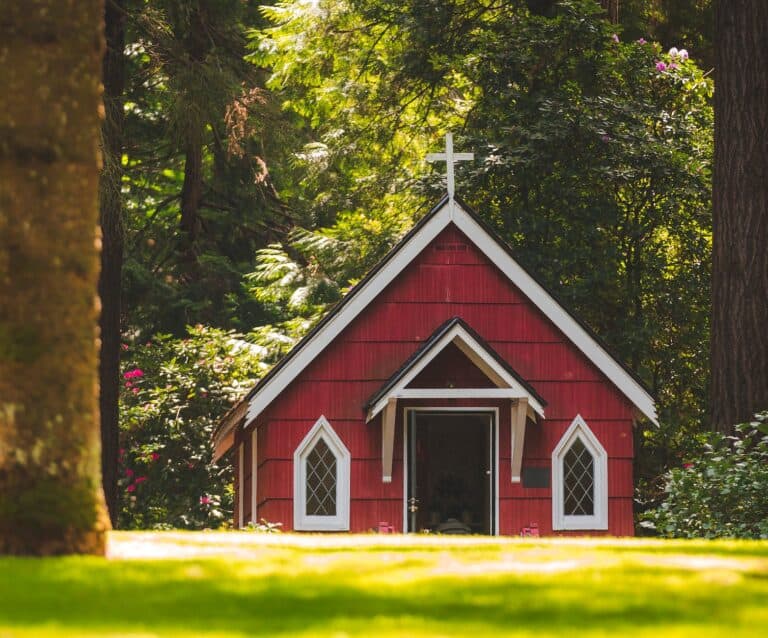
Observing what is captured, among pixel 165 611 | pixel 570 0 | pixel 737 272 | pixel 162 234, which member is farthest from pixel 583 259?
pixel 165 611

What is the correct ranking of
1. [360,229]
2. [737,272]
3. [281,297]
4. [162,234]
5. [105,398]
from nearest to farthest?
[737,272]
[105,398]
[360,229]
[281,297]
[162,234]

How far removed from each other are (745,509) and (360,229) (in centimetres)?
1582

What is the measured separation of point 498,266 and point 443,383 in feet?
5.58

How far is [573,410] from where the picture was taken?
20.8 metres

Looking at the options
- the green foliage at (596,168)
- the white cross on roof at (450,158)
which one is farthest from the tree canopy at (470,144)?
the white cross on roof at (450,158)

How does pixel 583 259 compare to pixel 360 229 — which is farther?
pixel 360 229

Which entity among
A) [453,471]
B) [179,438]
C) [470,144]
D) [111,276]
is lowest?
[453,471]

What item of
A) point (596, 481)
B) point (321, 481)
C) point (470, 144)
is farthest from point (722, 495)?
point (470, 144)

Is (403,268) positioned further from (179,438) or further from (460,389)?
(179,438)

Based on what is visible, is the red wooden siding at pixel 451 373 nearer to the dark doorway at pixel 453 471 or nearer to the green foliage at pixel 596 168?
the dark doorway at pixel 453 471

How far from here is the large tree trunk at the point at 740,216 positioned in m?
18.6

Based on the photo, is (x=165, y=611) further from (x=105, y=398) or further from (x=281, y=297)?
(x=281, y=297)

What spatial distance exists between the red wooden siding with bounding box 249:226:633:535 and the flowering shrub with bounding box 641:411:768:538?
3523 millimetres

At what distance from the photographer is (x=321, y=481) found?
67.6 feet
